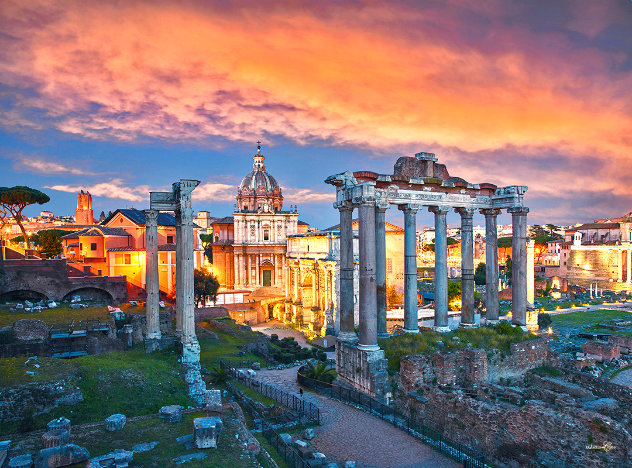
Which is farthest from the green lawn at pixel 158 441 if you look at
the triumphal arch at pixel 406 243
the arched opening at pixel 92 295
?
the arched opening at pixel 92 295

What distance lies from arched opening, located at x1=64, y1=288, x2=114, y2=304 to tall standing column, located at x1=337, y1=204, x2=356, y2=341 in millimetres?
24311

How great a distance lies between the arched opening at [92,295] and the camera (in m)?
34.9

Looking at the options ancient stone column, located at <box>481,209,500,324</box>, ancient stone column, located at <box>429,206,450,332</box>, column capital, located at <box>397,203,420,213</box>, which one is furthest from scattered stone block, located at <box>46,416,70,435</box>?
ancient stone column, located at <box>481,209,500,324</box>

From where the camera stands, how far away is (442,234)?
20609mm

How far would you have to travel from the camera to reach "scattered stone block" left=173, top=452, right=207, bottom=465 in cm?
992

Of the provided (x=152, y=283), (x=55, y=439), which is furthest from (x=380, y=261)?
(x=55, y=439)

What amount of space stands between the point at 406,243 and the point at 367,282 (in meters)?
3.96

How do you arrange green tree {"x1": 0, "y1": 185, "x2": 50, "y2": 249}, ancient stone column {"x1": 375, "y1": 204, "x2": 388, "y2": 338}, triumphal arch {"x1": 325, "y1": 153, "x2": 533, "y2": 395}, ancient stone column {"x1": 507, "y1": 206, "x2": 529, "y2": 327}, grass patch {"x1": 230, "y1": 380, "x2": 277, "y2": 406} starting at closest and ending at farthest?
triumphal arch {"x1": 325, "y1": 153, "x2": 533, "y2": 395} → grass patch {"x1": 230, "y1": 380, "x2": 277, "y2": 406} → ancient stone column {"x1": 375, "y1": 204, "x2": 388, "y2": 338} → ancient stone column {"x1": 507, "y1": 206, "x2": 529, "y2": 327} → green tree {"x1": 0, "y1": 185, "x2": 50, "y2": 249}

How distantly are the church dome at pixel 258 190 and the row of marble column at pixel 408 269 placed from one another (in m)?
38.2

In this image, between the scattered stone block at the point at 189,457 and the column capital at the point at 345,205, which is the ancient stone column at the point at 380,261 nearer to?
the column capital at the point at 345,205

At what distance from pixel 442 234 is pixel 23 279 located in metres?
30.3

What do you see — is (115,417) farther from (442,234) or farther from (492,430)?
(442,234)

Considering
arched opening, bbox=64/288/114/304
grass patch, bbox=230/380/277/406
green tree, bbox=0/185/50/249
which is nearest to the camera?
grass patch, bbox=230/380/277/406

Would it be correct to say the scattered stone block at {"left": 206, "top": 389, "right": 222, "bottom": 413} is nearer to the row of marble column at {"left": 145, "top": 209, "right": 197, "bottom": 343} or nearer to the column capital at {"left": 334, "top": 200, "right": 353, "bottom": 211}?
the row of marble column at {"left": 145, "top": 209, "right": 197, "bottom": 343}
